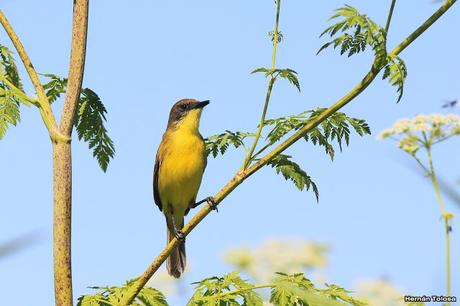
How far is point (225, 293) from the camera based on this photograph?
3381 millimetres

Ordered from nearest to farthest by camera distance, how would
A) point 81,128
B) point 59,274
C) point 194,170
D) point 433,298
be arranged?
point 433,298
point 59,274
point 81,128
point 194,170

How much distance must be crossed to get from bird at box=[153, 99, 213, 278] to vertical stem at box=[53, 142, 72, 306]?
9.98 feet

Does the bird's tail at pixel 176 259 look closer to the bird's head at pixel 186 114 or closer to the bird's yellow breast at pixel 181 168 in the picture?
the bird's yellow breast at pixel 181 168

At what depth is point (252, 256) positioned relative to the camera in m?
4.41

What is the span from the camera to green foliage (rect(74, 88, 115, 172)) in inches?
157

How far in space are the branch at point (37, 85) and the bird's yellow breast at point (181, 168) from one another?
310 cm

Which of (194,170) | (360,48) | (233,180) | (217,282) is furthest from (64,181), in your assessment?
(194,170)

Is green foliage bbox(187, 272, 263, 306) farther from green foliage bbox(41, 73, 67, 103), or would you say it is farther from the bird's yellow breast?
the bird's yellow breast

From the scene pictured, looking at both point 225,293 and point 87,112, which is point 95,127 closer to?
point 87,112

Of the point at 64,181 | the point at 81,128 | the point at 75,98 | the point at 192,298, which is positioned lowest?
the point at 192,298

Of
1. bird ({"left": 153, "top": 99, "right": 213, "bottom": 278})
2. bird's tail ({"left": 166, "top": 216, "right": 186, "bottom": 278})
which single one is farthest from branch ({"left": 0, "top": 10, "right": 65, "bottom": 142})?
bird ({"left": 153, "top": 99, "right": 213, "bottom": 278})

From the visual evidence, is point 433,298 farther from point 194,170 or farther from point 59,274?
point 194,170

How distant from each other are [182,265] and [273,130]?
3422mm

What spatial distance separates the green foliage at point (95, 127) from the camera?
13.1 feet
